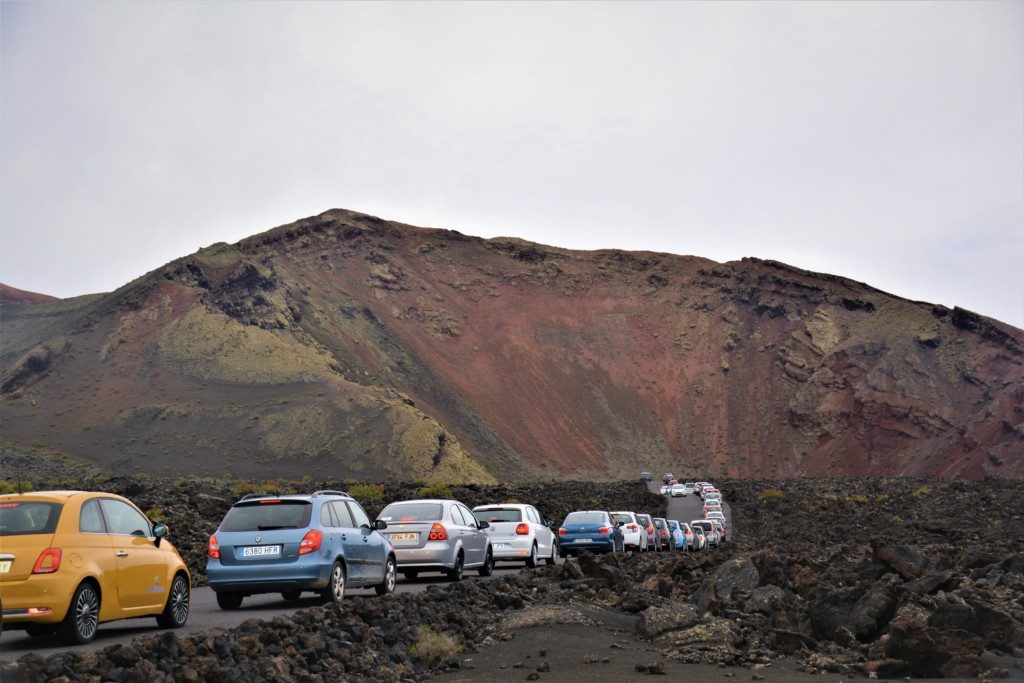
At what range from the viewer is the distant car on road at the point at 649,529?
36656mm

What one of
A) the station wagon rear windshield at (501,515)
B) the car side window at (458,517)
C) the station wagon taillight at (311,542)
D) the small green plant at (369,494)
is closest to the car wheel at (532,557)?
the station wagon rear windshield at (501,515)

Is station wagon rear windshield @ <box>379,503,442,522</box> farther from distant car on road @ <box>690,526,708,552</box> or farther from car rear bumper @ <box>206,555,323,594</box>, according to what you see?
distant car on road @ <box>690,526,708,552</box>

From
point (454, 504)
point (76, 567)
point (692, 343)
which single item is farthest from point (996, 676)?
point (692, 343)

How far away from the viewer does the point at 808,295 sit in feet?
404

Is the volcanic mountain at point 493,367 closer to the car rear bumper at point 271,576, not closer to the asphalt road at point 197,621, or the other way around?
the asphalt road at point 197,621

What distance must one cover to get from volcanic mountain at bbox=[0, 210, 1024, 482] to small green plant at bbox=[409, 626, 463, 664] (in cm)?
6068

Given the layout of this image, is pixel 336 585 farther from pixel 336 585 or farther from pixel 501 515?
pixel 501 515

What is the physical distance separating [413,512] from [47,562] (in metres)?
10.7

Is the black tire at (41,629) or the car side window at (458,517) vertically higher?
the car side window at (458,517)

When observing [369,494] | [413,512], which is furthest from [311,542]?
[369,494]

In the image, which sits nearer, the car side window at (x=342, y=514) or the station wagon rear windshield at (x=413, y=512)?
the car side window at (x=342, y=514)

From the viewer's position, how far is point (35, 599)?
10.7m

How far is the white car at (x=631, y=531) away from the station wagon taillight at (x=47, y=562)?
24.3m

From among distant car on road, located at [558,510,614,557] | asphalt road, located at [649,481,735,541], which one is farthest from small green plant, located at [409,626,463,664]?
asphalt road, located at [649,481,735,541]
